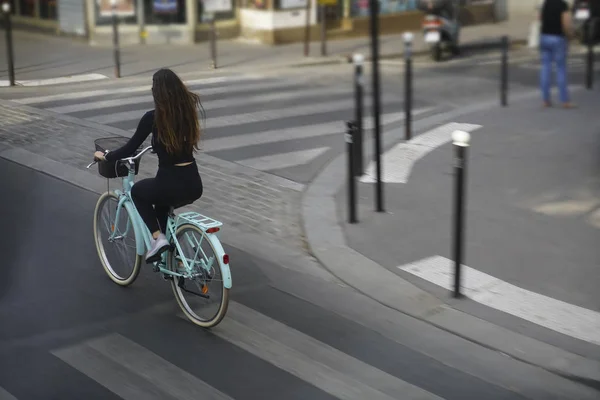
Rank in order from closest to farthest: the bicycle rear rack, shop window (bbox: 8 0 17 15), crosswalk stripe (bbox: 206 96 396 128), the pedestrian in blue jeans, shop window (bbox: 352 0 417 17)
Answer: the bicycle rear rack → crosswalk stripe (bbox: 206 96 396 128) → the pedestrian in blue jeans → shop window (bbox: 8 0 17 15) → shop window (bbox: 352 0 417 17)

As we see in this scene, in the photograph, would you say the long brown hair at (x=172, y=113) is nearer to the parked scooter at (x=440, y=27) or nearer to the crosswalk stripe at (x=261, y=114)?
the crosswalk stripe at (x=261, y=114)

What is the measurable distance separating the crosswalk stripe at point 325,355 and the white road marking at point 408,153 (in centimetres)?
333

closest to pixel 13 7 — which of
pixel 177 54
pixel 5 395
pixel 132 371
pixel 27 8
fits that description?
pixel 27 8

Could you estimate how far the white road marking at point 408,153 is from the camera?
397 inches

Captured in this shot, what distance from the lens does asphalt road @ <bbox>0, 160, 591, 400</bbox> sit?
17.5 ft

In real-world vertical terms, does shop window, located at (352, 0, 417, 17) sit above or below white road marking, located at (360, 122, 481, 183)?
above

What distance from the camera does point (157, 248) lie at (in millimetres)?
6305

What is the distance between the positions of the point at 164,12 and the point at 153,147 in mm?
16280

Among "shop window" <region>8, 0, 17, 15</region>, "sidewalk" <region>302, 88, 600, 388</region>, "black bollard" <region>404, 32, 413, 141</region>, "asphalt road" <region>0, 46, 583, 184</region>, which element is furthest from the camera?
"shop window" <region>8, 0, 17, 15</region>

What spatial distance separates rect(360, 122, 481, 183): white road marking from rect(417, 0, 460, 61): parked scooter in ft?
25.2

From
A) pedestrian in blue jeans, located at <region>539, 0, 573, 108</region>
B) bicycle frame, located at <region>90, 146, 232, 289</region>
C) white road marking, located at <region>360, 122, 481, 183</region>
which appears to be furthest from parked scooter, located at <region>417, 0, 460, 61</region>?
bicycle frame, located at <region>90, 146, 232, 289</region>

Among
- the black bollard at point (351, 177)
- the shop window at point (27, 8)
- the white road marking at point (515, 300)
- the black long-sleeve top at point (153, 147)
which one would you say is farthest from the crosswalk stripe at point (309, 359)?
the shop window at point (27, 8)

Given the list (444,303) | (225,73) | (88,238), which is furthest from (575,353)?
(225,73)

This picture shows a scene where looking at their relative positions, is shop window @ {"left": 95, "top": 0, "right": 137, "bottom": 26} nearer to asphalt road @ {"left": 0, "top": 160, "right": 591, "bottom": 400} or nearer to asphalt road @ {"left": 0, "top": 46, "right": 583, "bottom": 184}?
asphalt road @ {"left": 0, "top": 46, "right": 583, "bottom": 184}
